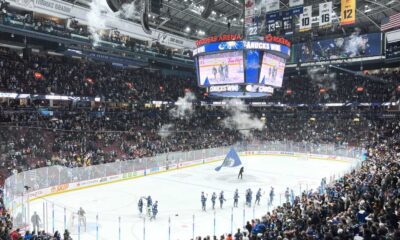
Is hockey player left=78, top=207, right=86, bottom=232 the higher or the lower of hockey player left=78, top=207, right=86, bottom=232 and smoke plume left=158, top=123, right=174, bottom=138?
the lower

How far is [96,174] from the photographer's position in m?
23.8

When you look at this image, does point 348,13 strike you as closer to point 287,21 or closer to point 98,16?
point 287,21

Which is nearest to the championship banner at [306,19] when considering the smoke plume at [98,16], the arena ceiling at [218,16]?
the arena ceiling at [218,16]

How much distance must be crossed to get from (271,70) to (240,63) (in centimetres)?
269

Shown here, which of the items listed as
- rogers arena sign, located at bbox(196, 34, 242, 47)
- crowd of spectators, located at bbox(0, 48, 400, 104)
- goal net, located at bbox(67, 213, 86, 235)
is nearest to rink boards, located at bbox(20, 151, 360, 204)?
goal net, located at bbox(67, 213, 86, 235)

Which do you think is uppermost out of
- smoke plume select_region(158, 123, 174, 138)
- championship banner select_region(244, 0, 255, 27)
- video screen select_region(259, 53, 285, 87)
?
championship banner select_region(244, 0, 255, 27)

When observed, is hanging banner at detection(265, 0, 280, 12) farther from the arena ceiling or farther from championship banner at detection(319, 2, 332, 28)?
the arena ceiling

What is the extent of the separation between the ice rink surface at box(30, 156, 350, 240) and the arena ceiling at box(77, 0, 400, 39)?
45.3 ft

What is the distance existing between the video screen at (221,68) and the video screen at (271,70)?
160 centimetres

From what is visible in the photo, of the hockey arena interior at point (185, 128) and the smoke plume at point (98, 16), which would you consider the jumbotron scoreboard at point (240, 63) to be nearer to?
the hockey arena interior at point (185, 128)

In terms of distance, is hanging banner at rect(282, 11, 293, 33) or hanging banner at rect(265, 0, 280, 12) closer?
hanging banner at rect(282, 11, 293, 33)

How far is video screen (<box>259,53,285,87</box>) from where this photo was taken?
77.0 feet

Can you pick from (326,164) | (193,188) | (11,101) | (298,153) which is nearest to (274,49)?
(193,188)

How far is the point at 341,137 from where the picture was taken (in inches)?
1673
